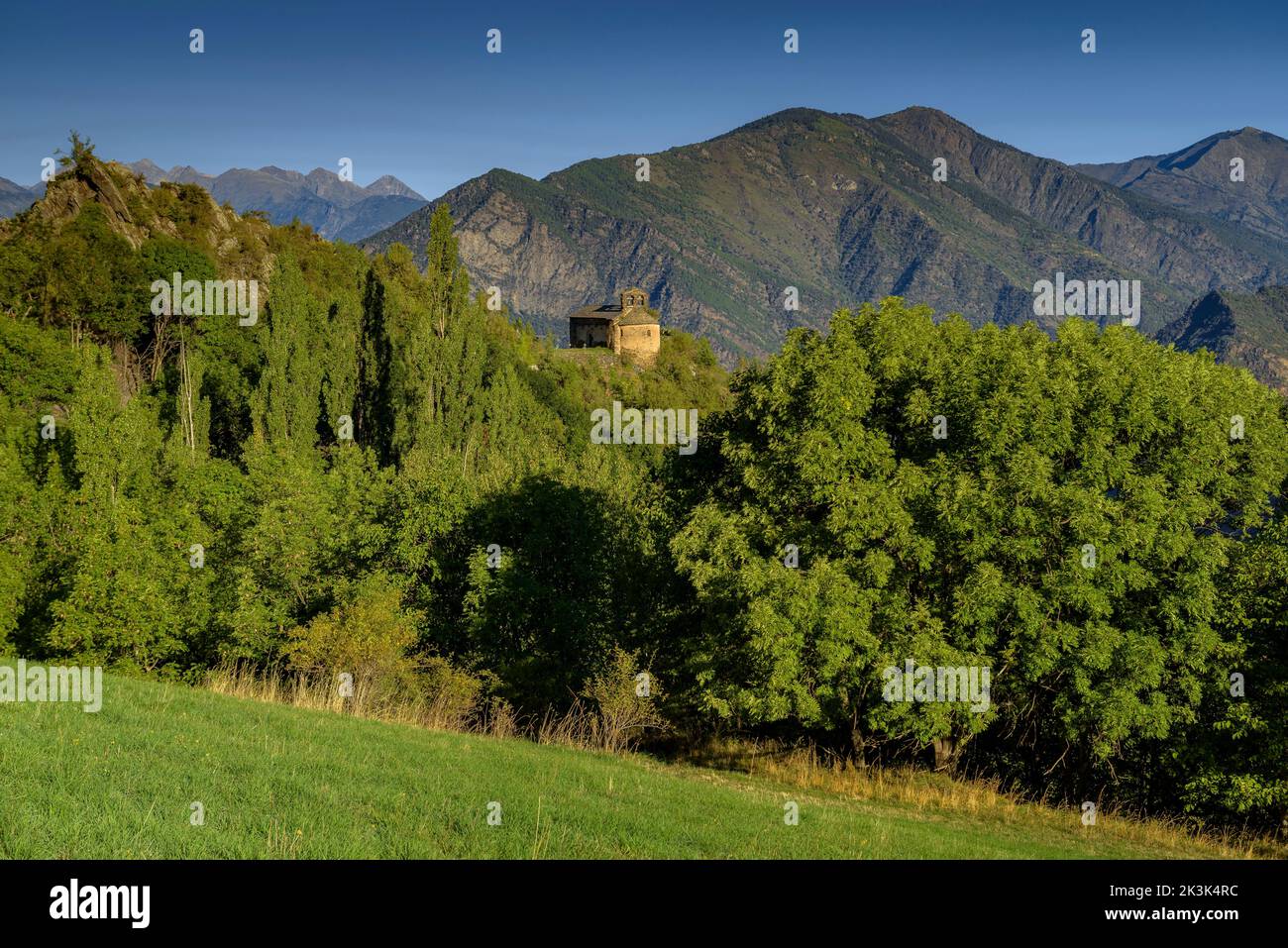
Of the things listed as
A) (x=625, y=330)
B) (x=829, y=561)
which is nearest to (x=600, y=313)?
(x=625, y=330)

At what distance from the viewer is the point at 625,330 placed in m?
154

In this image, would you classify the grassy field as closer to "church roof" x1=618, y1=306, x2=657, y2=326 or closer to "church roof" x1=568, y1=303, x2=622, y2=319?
"church roof" x1=618, y1=306, x2=657, y2=326

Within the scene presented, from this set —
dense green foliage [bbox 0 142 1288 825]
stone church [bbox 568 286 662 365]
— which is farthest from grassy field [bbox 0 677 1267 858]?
stone church [bbox 568 286 662 365]

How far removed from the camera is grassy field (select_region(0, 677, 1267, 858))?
32.2 ft

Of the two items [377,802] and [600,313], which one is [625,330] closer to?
[600,313]

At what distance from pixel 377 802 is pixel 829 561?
47.6 feet

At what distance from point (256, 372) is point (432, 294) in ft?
49.9

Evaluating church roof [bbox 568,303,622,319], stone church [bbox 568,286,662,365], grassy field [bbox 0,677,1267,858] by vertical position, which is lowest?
grassy field [bbox 0,677,1267,858]

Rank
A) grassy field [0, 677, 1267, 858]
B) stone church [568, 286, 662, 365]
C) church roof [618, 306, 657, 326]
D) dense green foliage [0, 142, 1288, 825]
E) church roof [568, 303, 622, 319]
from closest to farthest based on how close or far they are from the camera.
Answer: grassy field [0, 677, 1267, 858] → dense green foliage [0, 142, 1288, 825] → stone church [568, 286, 662, 365] → church roof [618, 306, 657, 326] → church roof [568, 303, 622, 319]

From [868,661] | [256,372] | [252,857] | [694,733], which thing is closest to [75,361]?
[256,372]

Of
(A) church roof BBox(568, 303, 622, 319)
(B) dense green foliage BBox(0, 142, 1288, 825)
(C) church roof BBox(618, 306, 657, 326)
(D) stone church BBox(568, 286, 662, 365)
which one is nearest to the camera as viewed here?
(B) dense green foliage BBox(0, 142, 1288, 825)

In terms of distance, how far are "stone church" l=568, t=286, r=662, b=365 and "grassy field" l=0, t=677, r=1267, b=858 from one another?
132515 millimetres

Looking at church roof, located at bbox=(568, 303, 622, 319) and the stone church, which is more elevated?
church roof, located at bbox=(568, 303, 622, 319)

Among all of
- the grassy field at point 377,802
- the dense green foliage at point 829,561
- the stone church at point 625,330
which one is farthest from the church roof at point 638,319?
the grassy field at point 377,802
